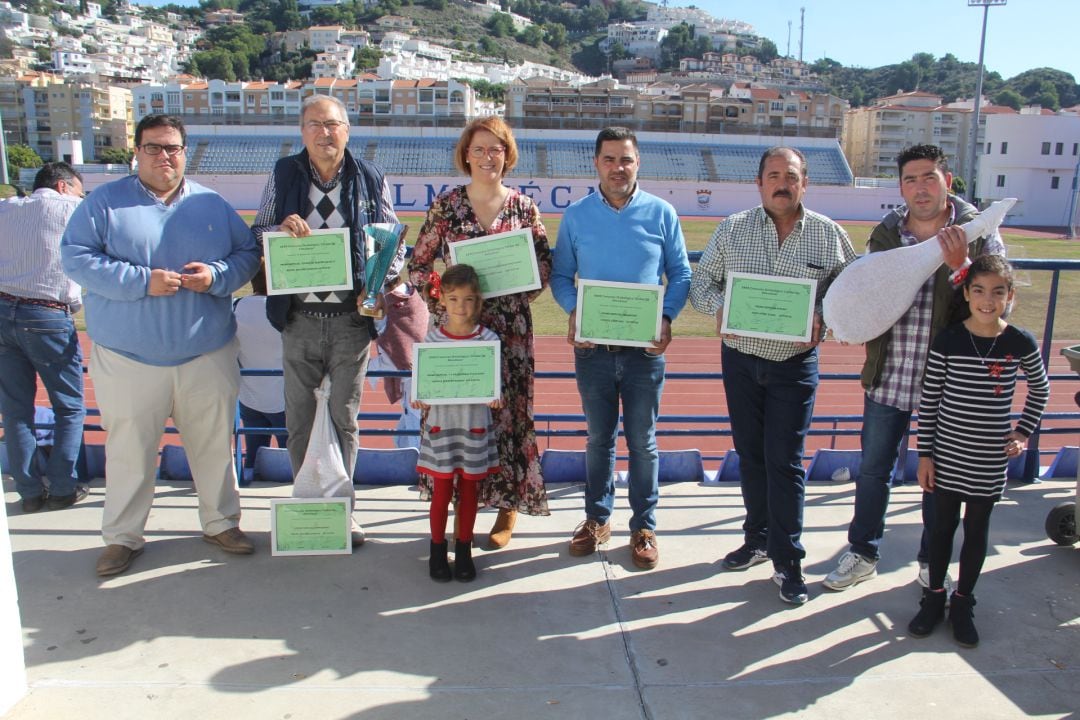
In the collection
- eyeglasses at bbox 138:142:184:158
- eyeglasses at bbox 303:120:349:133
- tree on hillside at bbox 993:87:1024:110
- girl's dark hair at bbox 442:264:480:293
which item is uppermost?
tree on hillside at bbox 993:87:1024:110

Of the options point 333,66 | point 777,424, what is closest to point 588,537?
point 777,424

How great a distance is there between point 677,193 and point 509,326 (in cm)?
4014

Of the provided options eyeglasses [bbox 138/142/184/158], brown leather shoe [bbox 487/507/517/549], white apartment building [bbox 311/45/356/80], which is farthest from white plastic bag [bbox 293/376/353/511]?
white apartment building [bbox 311/45/356/80]

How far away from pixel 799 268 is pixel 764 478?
870 mm

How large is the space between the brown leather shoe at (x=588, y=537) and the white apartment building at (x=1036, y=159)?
188 feet

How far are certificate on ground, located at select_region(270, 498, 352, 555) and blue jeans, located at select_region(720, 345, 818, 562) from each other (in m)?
1.65

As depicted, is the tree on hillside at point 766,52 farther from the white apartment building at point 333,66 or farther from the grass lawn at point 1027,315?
the grass lawn at point 1027,315

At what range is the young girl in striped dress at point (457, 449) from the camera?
3.26 meters

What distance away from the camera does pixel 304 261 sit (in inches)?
128

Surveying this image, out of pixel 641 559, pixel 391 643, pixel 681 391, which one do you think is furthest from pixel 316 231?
pixel 681 391

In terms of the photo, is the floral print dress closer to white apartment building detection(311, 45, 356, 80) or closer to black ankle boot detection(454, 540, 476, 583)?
black ankle boot detection(454, 540, 476, 583)

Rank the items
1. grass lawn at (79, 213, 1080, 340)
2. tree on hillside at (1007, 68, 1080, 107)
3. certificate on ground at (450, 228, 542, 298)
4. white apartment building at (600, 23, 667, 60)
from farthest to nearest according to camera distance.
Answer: white apartment building at (600, 23, 667, 60) < tree on hillside at (1007, 68, 1080, 107) < grass lawn at (79, 213, 1080, 340) < certificate on ground at (450, 228, 542, 298)

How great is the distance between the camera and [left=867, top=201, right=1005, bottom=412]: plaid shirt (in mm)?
3041

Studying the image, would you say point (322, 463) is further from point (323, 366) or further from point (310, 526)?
point (323, 366)
